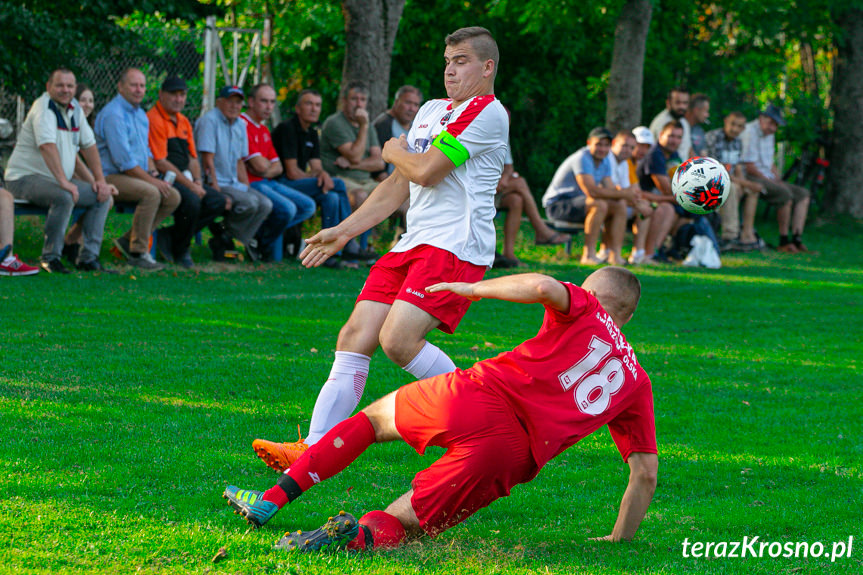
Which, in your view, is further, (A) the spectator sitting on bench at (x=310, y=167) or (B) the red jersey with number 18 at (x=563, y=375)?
(A) the spectator sitting on bench at (x=310, y=167)

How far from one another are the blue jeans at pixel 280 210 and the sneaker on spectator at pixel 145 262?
5.16ft

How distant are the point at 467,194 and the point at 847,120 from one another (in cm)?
1806

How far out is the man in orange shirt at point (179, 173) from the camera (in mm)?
11578

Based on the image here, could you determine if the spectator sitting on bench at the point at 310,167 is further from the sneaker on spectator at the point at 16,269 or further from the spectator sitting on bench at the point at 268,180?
the sneaker on spectator at the point at 16,269

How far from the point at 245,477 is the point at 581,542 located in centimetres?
156

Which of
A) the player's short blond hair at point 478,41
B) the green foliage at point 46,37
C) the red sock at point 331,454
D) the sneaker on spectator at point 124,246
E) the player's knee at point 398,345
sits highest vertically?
the green foliage at point 46,37

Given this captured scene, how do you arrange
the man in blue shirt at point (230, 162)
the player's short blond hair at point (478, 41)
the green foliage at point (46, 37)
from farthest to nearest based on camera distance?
1. the green foliage at point (46, 37)
2. the man in blue shirt at point (230, 162)
3. the player's short blond hair at point (478, 41)

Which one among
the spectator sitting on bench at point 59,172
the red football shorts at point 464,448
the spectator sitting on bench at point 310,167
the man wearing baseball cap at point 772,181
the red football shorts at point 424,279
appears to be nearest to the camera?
the red football shorts at point 464,448

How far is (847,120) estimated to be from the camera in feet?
68.1

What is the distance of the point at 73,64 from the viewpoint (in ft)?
51.3

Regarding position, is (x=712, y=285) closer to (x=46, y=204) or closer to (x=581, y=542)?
(x=46, y=204)

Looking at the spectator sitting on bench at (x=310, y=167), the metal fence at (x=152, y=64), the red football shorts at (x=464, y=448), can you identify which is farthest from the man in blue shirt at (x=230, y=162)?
the red football shorts at (x=464, y=448)

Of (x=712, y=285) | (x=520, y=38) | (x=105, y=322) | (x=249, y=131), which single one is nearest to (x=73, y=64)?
(x=249, y=131)

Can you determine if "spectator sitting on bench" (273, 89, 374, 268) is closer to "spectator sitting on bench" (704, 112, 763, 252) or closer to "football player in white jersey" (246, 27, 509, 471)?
"spectator sitting on bench" (704, 112, 763, 252)
